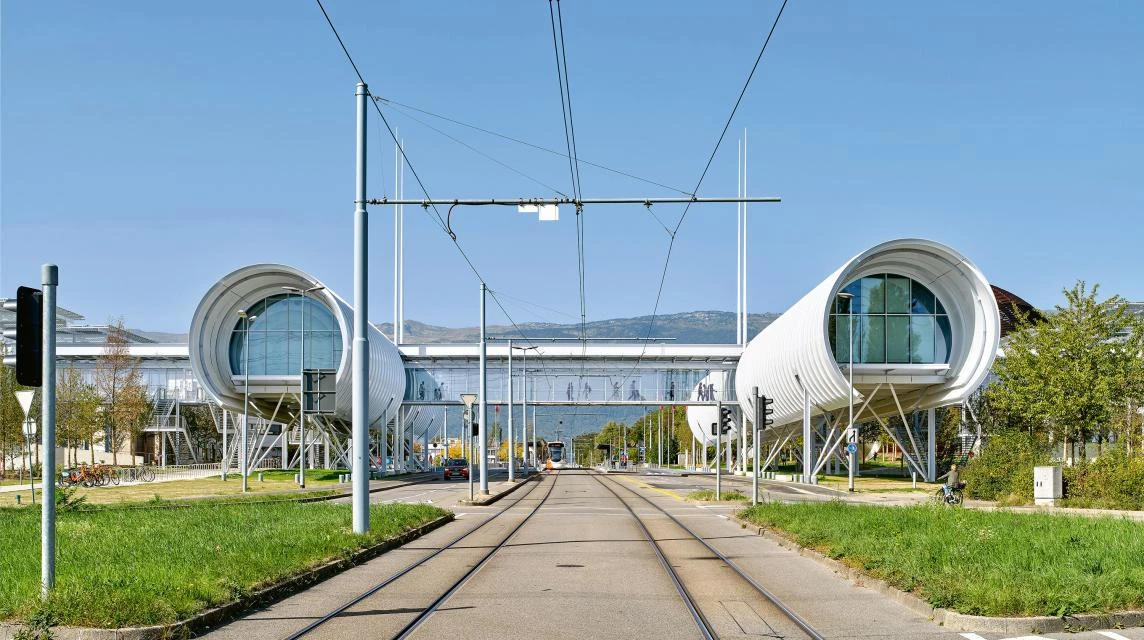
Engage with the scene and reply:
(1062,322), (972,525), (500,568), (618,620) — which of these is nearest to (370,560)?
(500,568)

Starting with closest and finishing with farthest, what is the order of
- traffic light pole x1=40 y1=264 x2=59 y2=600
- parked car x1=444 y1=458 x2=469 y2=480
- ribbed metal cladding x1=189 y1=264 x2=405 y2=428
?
1. traffic light pole x1=40 y1=264 x2=59 y2=600
2. ribbed metal cladding x1=189 y1=264 x2=405 y2=428
3. parked car x1=444 y1=458 x2=469 y2=480

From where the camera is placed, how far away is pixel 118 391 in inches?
2655

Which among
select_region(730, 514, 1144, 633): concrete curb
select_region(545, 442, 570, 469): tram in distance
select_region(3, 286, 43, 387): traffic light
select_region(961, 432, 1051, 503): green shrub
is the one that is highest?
select_region(3, 286, 43, 387): traffic light

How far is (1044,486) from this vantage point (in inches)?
1169

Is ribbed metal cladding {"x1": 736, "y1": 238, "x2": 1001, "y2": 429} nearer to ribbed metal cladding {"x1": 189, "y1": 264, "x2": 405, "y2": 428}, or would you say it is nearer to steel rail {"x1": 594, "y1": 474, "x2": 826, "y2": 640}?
ribbed metal cladding {"x1": 189, "y1": 264, "x2": 405, "y2": 428}

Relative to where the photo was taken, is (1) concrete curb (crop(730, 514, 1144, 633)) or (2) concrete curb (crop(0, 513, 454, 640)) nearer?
(2) concrete curb (crop(0, 513, 454, 640))

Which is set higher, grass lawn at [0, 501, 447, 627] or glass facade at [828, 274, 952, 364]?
glass facade at [828, 274, 952, 364]

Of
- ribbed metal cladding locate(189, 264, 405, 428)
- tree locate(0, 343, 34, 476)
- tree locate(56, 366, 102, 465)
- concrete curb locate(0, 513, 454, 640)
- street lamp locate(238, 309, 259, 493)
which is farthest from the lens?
tree locate(56, 366, 102, 465)

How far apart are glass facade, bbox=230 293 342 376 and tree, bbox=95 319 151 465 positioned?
6.94 meters

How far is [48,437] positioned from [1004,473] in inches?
1204

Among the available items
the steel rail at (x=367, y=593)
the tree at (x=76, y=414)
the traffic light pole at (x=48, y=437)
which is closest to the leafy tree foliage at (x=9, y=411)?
the tree at (x=76, y=414)

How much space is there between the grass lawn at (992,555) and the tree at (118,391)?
49.8 meters

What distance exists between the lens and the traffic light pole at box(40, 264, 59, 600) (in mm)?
9727

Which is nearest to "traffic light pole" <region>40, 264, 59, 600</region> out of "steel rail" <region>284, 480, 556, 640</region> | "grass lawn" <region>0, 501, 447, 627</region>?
"grass lawn" <region>0, 501, 447, 627</region>
